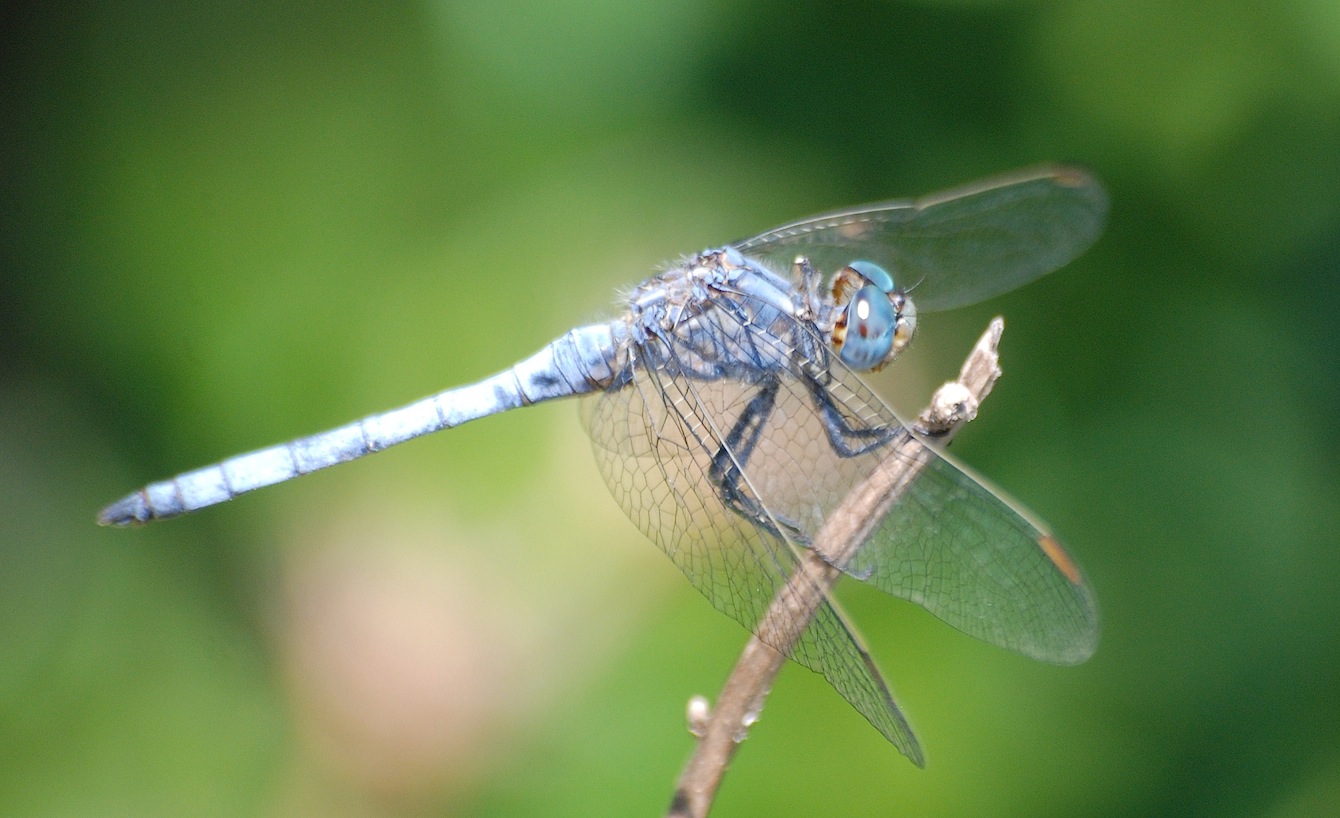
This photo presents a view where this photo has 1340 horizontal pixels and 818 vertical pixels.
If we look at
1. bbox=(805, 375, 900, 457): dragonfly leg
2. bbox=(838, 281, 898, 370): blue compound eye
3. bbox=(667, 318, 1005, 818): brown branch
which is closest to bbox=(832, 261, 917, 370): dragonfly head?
bbox=(838, 281, 898, 370): blue compound eye

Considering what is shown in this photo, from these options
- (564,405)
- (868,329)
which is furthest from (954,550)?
(564,405)

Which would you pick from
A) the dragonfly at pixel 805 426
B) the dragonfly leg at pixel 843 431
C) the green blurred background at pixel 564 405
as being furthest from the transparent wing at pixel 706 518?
the green blurred background at pixel 564 405

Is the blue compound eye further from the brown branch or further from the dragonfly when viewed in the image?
the brown branch

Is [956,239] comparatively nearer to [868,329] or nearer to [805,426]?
[868,329]

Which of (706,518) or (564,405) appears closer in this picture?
(706,518)

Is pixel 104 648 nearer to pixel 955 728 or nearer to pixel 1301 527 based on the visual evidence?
pixel 955 728

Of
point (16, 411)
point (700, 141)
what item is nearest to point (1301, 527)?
point (700, 141)
